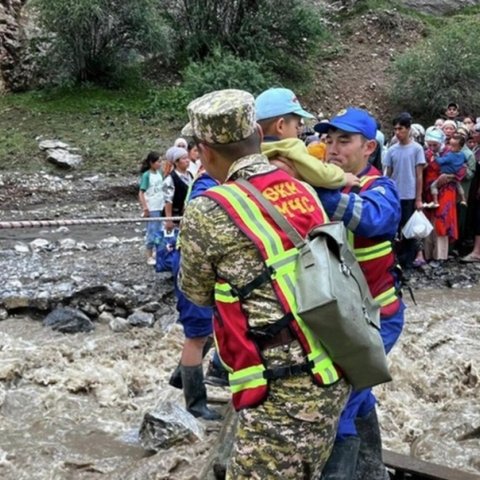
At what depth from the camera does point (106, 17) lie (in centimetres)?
1619

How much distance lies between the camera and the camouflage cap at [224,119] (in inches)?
93.1

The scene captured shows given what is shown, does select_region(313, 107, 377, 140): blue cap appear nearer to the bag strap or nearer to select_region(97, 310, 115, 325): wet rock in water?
the bag strap

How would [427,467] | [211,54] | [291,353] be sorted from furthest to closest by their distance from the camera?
1. [211,54]
2. [427,467]
3. [291,353]

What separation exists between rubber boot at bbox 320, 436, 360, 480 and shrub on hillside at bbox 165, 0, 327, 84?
16.0 metres

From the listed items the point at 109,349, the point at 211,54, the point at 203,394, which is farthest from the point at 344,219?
the point at 211,54

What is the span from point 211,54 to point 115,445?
1409cm

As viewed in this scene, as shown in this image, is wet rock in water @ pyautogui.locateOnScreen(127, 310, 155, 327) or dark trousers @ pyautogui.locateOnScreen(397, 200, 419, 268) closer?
wet rock in water @ pyautogui.locateOnScreen(127, 310, 155, 327)

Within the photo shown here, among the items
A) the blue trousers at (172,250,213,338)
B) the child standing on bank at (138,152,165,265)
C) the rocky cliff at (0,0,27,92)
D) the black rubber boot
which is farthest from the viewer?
the rocky cliff at (0,0,27,92)

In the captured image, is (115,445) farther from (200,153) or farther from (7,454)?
(200,153)

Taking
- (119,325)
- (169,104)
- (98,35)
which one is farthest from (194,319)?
(98,35)

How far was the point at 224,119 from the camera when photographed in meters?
2.36

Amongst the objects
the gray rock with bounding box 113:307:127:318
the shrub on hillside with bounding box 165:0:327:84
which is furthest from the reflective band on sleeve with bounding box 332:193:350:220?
the shrub on hillside with bounding box 165:0:327:84

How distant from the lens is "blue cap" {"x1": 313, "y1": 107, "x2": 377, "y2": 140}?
3.30 metres

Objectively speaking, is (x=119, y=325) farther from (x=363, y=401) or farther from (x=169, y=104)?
(x=169, y=104)
